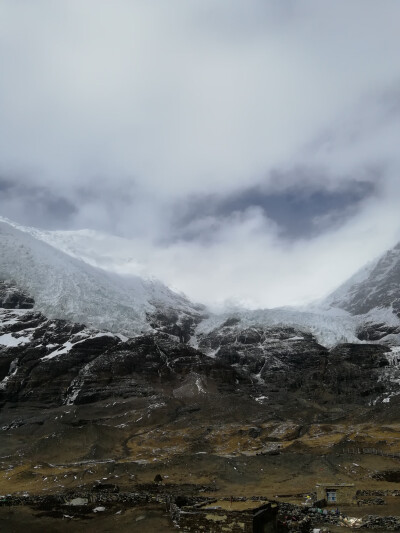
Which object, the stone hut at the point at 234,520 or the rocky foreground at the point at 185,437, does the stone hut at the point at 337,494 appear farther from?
the stone hut at the point at 234,520

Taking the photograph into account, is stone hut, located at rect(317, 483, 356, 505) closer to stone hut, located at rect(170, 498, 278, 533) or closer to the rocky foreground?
the rocky foreground

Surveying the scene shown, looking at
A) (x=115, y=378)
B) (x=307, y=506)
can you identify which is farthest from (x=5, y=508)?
(x=115, y=378)

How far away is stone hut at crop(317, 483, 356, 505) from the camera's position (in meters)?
53.1

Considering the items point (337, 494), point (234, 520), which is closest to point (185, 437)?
point (337, 494)

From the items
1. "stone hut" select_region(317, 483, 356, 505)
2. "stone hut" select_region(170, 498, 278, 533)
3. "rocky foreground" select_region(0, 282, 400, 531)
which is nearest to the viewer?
"stone hut" select_region(170, 498, 278, 533)

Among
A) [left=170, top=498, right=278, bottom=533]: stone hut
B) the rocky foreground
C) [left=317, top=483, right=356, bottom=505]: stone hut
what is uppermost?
[left=170, top=498, right=278, bottom=533]: stone hut

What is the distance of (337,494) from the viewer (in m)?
53.7

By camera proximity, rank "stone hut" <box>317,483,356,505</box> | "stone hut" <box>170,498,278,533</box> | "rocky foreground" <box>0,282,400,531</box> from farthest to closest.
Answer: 1. "rocky foreground" <box>0,282,400,531</box>
2. "stone hut" <box>317,483,356,505</box>
3. "stone hut" <box>170,498,278,533</box>

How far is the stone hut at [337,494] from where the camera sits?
174ft

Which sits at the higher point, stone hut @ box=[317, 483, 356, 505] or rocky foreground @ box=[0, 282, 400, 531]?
stone hut @ box=[317, 483, 356, 505]

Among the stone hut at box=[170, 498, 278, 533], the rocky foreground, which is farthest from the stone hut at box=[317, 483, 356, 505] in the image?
the stone hut at box=[170, 498, 278, 533]

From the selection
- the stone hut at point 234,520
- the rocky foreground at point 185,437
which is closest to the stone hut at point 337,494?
the rocky foreground at point 185,437

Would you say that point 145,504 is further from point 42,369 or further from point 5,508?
point 42,369

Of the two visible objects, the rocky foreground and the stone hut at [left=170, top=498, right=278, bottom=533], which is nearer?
the stone hut at [left=170, top=498, right=278, bottom=533]
